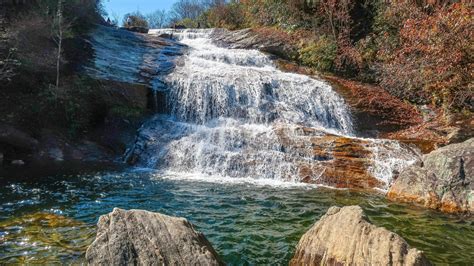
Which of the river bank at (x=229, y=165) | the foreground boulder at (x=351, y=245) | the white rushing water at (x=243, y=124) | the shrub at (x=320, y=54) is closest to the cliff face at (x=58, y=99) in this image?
the river bank at (x=229, y=165)

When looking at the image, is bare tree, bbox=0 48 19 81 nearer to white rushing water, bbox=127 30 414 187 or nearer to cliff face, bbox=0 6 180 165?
cliff face, bbox=0 6 180 165

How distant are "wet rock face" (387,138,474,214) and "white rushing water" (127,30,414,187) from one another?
3.89 ft

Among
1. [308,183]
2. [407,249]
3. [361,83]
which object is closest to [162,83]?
[308,183]

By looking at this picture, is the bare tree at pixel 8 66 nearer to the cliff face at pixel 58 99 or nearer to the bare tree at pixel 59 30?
the cliff face at pixel 58 99

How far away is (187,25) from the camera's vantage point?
35.4 meters

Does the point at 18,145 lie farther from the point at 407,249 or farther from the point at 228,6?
the point at 228,6

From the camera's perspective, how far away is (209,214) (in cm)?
750

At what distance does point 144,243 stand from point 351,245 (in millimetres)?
2349

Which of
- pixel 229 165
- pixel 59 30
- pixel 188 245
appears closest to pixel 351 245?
pixel 188 245

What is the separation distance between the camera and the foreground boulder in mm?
4176

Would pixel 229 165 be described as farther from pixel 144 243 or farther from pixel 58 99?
pixel 144 243

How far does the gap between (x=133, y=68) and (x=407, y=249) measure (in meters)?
13.8

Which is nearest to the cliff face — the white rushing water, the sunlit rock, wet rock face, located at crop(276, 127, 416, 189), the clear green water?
the white rushing water

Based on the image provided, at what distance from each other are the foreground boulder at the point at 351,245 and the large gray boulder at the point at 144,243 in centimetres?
129
